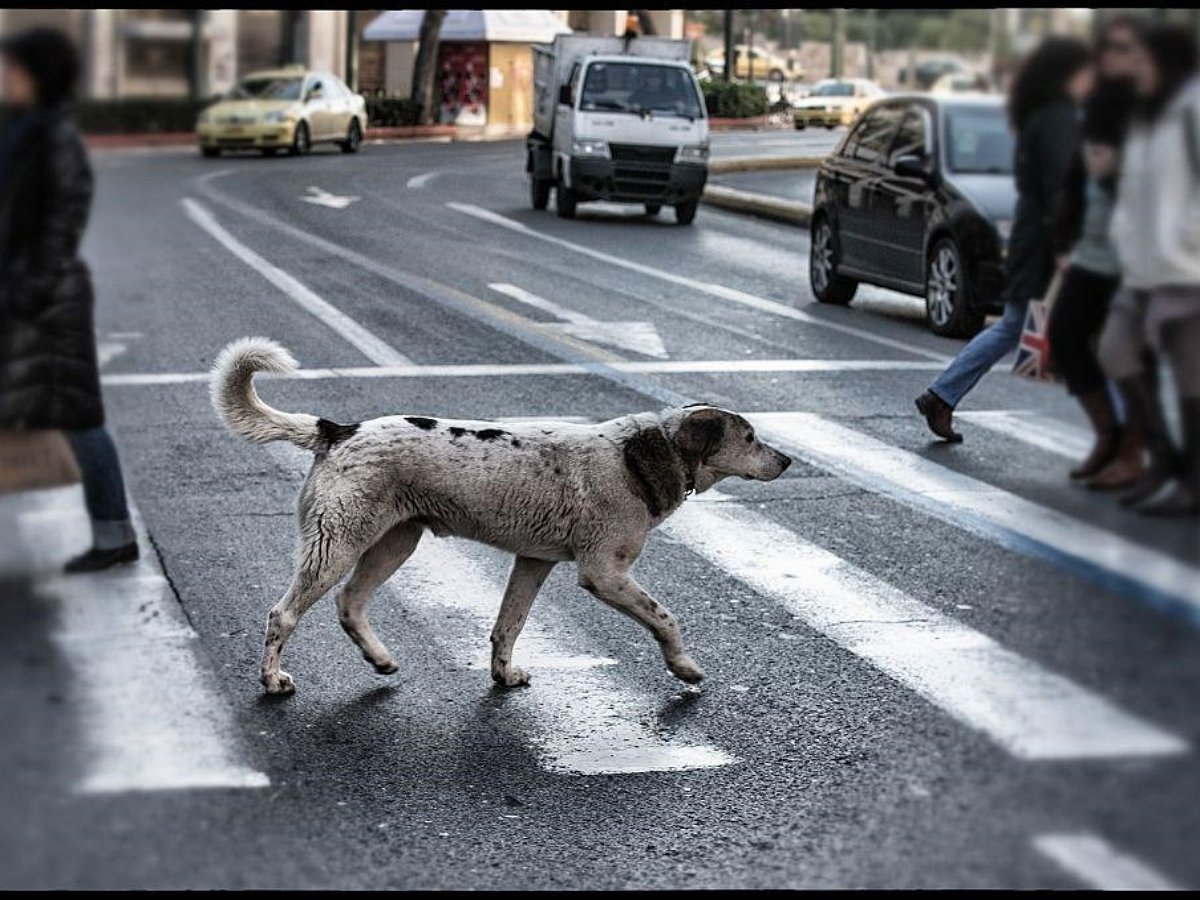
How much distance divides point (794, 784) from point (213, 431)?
424 cm

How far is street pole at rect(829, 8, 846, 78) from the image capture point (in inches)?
79.5

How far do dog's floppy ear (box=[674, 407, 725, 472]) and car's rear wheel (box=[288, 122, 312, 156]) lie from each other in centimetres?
153

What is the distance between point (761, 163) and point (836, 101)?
8.56 ft

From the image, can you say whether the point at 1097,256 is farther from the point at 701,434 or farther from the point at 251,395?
the point at 701,434

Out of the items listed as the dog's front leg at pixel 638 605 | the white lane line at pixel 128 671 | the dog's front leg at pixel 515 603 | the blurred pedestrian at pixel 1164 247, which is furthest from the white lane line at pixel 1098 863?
the dog's front leg at pixel 515 603

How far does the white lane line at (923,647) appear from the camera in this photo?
1.57m

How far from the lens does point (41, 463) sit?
168cm

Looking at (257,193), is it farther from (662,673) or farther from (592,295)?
(592,295)

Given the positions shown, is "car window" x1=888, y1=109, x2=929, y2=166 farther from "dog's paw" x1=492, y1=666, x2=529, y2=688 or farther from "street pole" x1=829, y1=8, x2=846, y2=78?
"dog's paw" x1=492, y1=666, x2=529, y2=688

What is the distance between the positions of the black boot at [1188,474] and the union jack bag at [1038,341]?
14 cm

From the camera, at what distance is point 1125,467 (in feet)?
4.93

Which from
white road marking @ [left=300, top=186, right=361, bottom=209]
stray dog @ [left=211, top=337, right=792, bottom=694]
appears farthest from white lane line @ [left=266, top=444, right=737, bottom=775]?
white road marking @ [left=300, top=186, right=361, bottom=209]

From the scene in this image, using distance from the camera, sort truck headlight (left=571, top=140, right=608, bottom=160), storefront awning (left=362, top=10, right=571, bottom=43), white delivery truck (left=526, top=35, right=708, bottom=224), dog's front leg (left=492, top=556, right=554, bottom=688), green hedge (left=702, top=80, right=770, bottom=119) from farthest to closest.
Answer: truck headlight (left=571, top=140, right=608, bottom=160) < dog's front leg (left=492, top=556, right=554, bottom=688) < white delivery truck (left=526, top=35, right=708, bottom=224) < green hedge (left=702, top=80, right=770, bottom=119) < storefront awning (left=362, top=10, right=571, bottom=43)

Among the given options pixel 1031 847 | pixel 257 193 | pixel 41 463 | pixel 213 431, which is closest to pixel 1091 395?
pixel 1031 847
